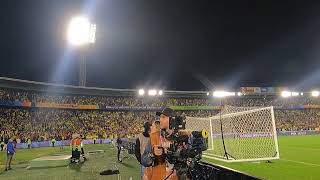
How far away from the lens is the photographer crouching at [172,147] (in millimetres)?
4891

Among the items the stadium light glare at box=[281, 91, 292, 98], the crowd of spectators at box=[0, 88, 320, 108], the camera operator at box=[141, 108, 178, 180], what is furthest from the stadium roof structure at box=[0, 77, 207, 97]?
the camera operator at box=[141, 108, 178, 180]

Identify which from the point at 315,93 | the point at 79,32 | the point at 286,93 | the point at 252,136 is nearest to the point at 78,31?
Answer: the point at 79,32

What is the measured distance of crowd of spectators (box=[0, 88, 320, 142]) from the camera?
4441 cm

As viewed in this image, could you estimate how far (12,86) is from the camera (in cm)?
4628

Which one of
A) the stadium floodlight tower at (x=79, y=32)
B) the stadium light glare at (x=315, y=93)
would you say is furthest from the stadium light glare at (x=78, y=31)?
the stadium light glare at (x=315, y=93)

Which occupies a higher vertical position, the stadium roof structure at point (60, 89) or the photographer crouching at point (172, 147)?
the stadium roof structure at point (60, 89)

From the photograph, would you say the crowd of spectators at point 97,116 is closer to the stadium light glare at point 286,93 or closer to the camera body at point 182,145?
the stadium light glare at point 286,93

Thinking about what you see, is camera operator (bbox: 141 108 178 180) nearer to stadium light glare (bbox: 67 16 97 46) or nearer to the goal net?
the goal net

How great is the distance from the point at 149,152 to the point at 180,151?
556 mm

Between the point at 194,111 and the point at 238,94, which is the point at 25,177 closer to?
the point at 194,111

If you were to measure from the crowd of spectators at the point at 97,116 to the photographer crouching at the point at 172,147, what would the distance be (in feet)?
88.7

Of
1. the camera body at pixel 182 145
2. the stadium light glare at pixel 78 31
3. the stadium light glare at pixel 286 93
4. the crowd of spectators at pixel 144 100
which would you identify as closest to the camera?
the camera body at pixel 182 145

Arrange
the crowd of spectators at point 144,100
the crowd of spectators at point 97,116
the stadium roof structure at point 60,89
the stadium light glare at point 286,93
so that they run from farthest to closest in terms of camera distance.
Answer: the stadium light glare at point 286,93 → the crowd of spectators at point 144,100 → the stadium roof structure at point 60,89 → the crowd of spectators at point 97,116

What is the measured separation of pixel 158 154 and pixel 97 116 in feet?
174
